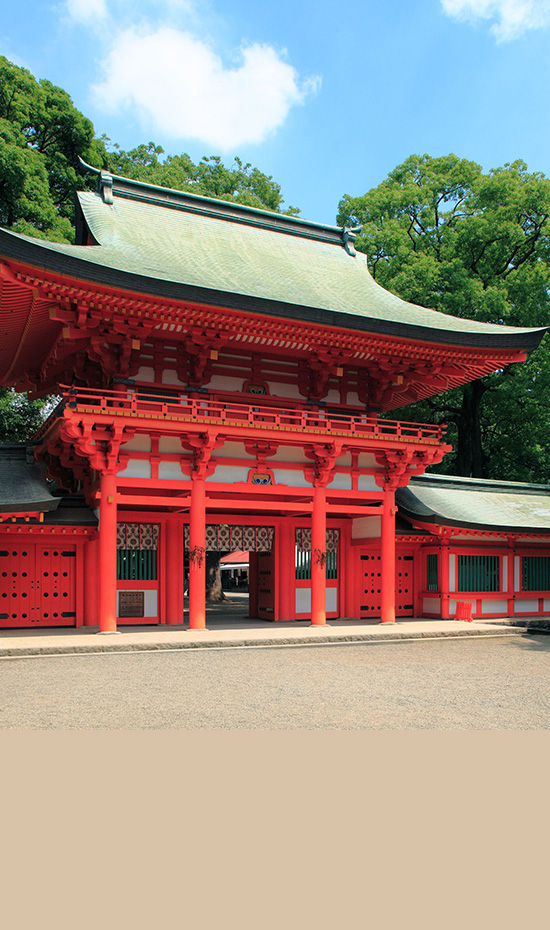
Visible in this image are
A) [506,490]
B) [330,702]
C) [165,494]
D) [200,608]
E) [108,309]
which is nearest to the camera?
[330,702]

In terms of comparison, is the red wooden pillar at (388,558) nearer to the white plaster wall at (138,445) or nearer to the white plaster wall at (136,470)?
the white plaster wall at (136,470)

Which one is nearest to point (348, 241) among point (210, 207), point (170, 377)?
point (210, 207)

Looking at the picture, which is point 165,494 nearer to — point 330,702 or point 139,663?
point 139,663

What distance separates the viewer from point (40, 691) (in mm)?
10492

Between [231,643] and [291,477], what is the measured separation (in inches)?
226

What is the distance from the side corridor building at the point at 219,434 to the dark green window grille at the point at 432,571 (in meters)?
0.06

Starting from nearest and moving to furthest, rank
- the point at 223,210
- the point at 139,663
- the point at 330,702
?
the point at 330,702, the point at 139,663, the point at 223,210

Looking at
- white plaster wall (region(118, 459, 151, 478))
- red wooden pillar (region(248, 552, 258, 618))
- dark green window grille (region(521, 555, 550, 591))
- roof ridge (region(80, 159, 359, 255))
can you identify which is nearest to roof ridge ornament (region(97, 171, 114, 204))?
roof ridge (region(80, 159, 359, 255))

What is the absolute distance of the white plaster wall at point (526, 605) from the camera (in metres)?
24.5

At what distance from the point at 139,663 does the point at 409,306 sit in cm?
1569

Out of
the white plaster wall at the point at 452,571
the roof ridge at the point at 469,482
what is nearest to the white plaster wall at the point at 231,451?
the white plaster wall at the point at 452,571

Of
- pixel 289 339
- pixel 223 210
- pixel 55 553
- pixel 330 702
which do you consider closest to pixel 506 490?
pixel 289 339

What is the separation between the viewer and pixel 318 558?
66.5 feet

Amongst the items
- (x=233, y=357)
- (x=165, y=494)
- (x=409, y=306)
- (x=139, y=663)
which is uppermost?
(x=409, y=306)
